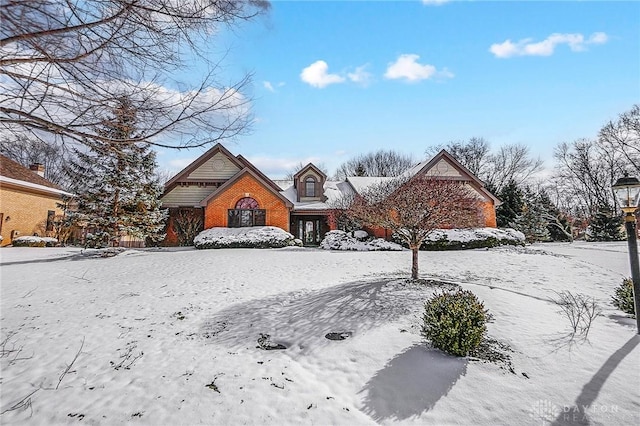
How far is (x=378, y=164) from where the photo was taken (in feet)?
146

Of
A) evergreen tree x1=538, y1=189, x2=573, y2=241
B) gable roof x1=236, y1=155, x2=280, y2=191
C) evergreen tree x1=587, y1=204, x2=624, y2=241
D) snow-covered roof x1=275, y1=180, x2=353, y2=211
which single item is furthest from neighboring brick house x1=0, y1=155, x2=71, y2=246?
evergreen tree x1=587, y1=204, x2=624, y2=241

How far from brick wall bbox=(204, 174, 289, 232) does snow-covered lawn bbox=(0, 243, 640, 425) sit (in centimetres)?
1012

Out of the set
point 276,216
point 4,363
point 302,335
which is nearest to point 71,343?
point 4,363

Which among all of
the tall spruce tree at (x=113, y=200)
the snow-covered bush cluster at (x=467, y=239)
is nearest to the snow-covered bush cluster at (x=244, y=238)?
the tall spruce tree at (x=113, y=200)

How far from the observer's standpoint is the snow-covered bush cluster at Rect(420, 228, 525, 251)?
17.2 meters

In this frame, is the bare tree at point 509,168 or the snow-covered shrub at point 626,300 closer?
the snow-covered shrub at point 626,300

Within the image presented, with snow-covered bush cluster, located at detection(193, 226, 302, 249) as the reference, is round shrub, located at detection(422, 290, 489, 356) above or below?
below

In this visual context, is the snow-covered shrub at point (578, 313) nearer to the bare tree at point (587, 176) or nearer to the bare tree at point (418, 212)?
the bare tree at point (418, 212)

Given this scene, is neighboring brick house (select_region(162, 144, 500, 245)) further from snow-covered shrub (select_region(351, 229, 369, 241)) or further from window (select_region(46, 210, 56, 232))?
window (select_region(46, 210, 56, 232))

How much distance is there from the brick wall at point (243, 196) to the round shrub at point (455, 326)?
15.5 metres

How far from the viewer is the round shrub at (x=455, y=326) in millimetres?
4855

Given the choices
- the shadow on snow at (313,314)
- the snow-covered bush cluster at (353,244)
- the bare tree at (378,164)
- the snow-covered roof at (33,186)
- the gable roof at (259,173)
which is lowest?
the shadow on snow at (313,314)

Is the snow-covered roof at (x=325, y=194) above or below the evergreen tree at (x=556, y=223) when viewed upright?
above

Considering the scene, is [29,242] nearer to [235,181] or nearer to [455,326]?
[235,181]
